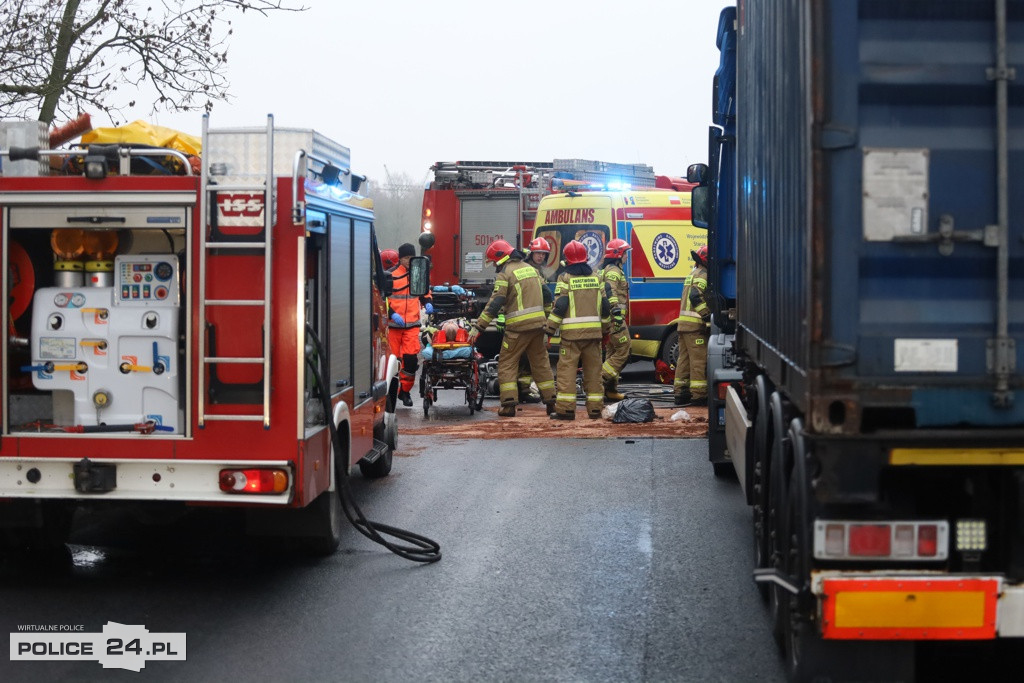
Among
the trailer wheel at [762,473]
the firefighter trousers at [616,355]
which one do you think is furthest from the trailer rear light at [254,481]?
the firefighter trousers at [616,355]

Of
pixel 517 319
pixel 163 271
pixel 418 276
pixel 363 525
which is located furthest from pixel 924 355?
pixel 517 319

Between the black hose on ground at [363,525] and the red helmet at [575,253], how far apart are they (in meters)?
6.63

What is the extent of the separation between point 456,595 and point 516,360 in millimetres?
7898

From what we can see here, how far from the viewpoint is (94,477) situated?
656cm

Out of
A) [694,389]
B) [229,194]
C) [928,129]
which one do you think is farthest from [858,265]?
[694,389]

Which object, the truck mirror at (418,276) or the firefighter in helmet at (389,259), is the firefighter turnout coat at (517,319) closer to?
the firefighter in helmet at (389,259)

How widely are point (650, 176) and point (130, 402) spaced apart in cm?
1953

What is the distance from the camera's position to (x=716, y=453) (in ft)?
33.8

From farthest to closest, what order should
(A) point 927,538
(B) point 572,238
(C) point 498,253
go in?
(B) point 572,238 → (C) point 498,253 → (A) point 927,538

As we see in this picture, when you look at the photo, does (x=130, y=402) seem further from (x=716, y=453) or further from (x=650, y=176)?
(x=650, y=176)

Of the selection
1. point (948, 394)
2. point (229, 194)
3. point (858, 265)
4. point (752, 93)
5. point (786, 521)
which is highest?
point (752, 93)

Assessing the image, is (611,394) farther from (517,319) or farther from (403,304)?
(403,304)

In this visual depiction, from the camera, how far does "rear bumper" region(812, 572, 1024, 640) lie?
4402 millimetres

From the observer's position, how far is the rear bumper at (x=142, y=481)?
654cm
